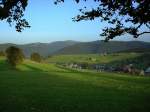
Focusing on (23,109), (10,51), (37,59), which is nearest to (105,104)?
(23,109)

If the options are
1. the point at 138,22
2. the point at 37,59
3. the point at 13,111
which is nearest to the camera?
the point at 13,111

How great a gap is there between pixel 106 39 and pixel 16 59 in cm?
7664

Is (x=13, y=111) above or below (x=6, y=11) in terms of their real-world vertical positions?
below

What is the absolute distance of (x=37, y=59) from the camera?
146m

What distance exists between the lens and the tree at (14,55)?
9551cm

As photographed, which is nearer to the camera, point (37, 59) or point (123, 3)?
point (123, 3)

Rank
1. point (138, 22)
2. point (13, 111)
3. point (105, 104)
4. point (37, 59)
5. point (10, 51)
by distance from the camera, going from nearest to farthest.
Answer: point (13, 111)
point (138, 22)
point (105, 104)
point (10, 51)
point (37, 59)

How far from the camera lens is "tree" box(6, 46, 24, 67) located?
9551cm

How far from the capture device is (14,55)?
96.6 metres

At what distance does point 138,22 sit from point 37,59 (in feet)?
411

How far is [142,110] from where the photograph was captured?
22.9 metres

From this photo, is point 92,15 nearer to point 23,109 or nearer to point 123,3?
point 123,3

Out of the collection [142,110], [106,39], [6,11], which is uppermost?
[6,11]

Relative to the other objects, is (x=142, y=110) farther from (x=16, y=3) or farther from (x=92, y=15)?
(x=16, y=3)
